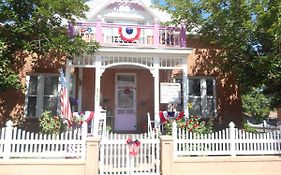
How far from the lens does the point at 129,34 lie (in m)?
12.1

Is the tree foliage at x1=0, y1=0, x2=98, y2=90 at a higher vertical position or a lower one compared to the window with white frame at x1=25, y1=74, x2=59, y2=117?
higher

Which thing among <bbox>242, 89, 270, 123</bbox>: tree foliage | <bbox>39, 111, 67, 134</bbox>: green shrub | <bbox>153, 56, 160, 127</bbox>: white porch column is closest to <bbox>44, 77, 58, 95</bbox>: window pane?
<bbox>39, 111, 67, 134</bbox>: green shrub

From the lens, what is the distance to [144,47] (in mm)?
11781

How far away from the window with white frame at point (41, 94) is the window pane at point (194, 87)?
6.41m

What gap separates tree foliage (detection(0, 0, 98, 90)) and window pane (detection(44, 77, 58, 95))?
250 cm

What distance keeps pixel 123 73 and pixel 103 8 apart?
4152 mm

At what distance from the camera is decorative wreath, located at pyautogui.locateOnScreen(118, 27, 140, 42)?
39.6 feet

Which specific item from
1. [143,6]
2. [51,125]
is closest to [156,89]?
[51,125]

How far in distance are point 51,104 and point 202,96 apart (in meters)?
7.20

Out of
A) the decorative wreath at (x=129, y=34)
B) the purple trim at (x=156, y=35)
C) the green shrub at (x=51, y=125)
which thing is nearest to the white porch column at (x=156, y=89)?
the purple trim at (x=156, y=35)

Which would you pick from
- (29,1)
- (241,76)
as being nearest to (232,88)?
(241,76)

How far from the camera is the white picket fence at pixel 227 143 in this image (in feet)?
28.1

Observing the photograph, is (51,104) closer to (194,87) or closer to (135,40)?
(135,40)

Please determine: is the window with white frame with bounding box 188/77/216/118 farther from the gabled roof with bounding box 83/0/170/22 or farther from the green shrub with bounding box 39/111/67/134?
the green shrub with bounding box 39/111/67/134
